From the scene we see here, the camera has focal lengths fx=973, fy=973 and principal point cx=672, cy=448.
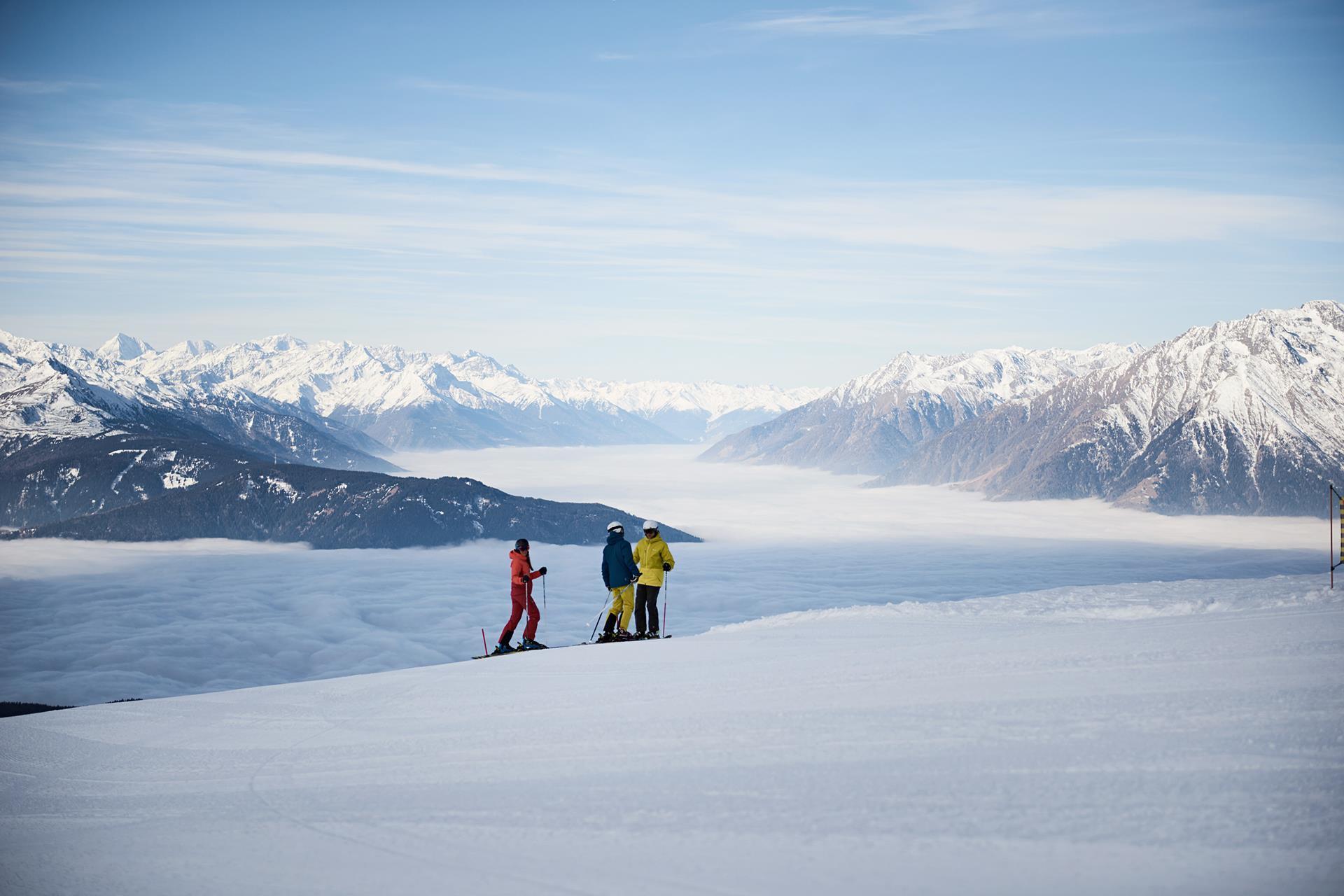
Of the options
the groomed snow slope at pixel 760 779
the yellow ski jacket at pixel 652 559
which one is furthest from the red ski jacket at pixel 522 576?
the groomed snow slope at pixel 760 779

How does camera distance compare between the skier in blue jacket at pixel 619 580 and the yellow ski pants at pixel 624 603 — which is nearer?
the skier in blue jacket at pixel 619 580

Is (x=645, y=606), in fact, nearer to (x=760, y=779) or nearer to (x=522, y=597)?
(x=522, y=597)

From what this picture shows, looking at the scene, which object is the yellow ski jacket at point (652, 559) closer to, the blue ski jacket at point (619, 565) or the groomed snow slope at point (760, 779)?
the blue ski jacket at point (619, 565)

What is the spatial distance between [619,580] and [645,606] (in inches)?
39.9

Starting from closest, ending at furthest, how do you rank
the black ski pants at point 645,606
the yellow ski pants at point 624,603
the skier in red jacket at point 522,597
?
the skier in red jacket at point 522,597
the black ski pants at point 645,606
the yellow ski pants at point 624,603

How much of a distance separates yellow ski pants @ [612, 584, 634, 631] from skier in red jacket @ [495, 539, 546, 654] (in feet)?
5.73

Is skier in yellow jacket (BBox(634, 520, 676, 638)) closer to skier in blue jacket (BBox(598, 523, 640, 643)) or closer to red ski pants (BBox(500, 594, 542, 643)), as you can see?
skier in blue jacket (BBox(598, 523, 640, 643))

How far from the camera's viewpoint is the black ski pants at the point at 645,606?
72.5 ft

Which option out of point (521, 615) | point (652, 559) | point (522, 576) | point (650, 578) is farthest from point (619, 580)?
point (521, 615)

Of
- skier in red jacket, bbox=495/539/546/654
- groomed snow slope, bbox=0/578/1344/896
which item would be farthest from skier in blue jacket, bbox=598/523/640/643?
groomed snow slope, bbox=0/578/1344/896

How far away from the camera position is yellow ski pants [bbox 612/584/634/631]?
22328 millimetres

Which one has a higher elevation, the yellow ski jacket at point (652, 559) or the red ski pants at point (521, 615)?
the yellow ski jacket at point (652, 559)

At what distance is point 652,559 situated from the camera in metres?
21.7

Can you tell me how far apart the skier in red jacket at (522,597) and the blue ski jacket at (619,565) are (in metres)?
1.49
